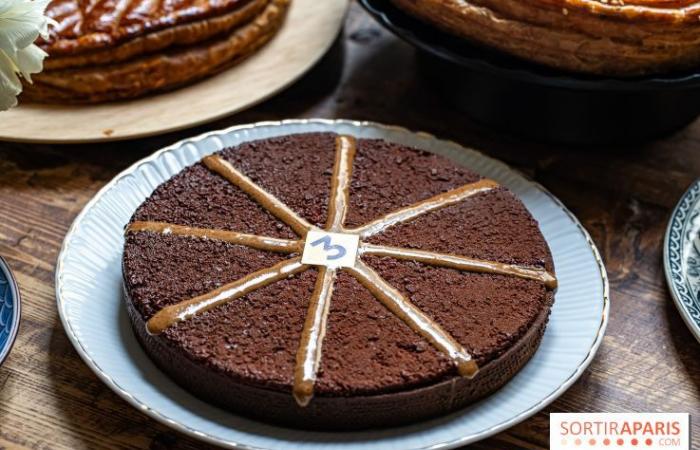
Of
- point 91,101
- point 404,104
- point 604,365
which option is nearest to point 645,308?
point 604,365

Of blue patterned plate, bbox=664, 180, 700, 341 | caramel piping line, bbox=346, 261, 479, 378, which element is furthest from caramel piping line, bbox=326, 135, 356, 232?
blue patterned plate, bbox=664, 180, 700, 341

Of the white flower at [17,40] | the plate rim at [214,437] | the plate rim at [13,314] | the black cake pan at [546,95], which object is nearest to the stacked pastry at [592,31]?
the black cake pan at [546,95]

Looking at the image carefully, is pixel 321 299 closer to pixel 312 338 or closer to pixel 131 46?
pixel 312 338

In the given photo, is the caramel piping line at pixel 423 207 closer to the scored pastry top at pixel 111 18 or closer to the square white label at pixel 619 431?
the square white label at pixel 619 431

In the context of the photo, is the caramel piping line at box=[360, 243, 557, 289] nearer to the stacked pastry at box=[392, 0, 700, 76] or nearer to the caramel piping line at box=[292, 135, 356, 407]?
the caramel piping line at box=[292, 135, 356, 407]

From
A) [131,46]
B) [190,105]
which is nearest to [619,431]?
[190,105]
